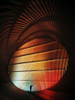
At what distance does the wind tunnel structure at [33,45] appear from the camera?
135 inches

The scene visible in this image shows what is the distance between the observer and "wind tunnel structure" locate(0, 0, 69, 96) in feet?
11.3

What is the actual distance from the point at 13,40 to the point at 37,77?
264 cm

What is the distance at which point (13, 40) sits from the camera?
16.8 feet

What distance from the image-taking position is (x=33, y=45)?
641 centimetres

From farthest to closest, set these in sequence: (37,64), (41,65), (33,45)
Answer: (33,45) < (37,64) < (41,65)

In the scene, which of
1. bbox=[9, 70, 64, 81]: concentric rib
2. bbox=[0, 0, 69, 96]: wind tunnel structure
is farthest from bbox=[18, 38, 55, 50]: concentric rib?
bbox=[9, 70, 64, 81]: concentric rib

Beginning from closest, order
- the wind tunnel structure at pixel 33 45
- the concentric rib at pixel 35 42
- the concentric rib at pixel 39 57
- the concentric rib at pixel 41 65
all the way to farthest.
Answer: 1. the wind tunnel structure at pixel 33 45
2. the concentric rib at pixel 41 65
3. the concentric rib at pixel 39 57
4. the concentric rib at pixel 35 42

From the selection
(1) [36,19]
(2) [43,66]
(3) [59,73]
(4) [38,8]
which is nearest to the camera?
(4) [38,8]

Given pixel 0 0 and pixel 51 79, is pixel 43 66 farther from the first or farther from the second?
pixel 0 0

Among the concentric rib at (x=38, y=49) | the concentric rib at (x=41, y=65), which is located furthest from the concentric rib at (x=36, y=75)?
the concentric rib at (x=38, y=49)

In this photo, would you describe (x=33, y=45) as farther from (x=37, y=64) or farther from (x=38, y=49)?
(x=37, y=64)

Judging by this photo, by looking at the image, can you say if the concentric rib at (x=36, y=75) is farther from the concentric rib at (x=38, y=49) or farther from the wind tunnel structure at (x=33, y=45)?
the concentric rib at (x=38, y=49)

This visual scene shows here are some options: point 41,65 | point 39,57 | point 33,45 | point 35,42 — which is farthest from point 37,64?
point 35,42

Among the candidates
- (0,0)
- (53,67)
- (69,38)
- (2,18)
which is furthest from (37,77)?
(0,0)
